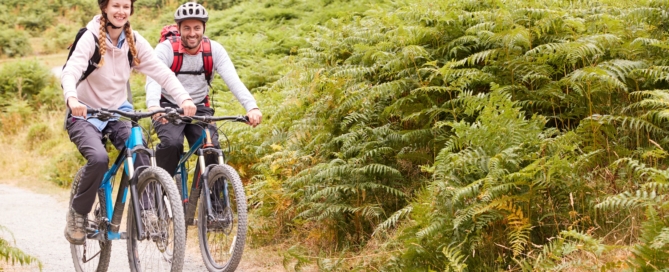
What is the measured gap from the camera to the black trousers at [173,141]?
628 centimetres

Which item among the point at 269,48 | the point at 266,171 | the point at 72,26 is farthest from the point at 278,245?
the point at 72,26

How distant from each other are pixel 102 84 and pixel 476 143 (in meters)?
2.99

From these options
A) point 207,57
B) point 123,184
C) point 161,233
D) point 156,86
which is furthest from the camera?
point 207,57

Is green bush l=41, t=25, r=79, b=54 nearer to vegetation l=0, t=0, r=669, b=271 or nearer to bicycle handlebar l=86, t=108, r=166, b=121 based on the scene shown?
vegetation l=0, t=0, r=669, b=271

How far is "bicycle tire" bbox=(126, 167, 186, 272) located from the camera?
5.04m

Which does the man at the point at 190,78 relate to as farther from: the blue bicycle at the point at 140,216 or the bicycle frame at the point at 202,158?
the blue bicycle at the point at 140,216

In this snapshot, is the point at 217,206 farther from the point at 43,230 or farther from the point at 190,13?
the point at 43,230

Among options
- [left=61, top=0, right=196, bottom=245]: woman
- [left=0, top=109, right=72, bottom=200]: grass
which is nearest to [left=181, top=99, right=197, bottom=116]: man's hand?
[left=61, top=0, right=196, bottom=245]: woman

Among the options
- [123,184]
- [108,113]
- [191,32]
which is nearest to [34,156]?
[191,32]

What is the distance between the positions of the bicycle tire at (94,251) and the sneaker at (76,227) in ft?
0.24

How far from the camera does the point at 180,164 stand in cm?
652

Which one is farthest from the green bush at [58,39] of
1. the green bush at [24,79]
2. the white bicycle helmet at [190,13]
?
the white bicycle helmet at [190,13]

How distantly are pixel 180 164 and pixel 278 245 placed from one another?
136cm

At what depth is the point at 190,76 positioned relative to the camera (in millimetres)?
6539
